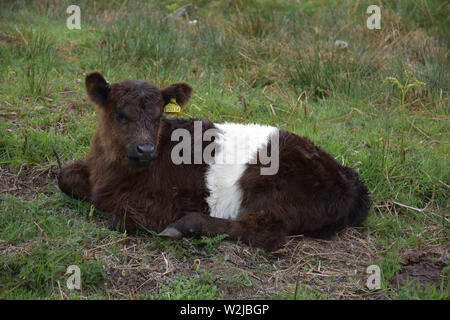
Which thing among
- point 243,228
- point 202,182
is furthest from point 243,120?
point 243,228

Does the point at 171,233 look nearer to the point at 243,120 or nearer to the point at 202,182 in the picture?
the point at 202,182

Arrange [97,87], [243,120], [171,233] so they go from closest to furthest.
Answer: [171,233] → [97,87] → [243,120]

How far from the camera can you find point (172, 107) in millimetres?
4695

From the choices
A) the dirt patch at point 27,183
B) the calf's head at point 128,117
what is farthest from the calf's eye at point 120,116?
the dirt patch at point 27,183

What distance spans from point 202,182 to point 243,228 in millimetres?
590

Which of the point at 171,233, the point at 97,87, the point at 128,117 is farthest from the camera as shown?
the point at 97,87

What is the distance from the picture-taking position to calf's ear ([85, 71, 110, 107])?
4305 millimetres

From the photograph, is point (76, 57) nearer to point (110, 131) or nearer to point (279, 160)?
point (110, 131)

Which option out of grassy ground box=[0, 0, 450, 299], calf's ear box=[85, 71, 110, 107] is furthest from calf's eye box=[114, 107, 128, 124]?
grassy ground box=[0, 0, 450, 299]

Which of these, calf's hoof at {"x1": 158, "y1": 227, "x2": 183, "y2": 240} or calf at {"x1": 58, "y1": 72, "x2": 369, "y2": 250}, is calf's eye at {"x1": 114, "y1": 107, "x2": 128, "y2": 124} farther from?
calf's hoof at {"x1": 158, "y1": 227, "x2": 183, "y2": 240}

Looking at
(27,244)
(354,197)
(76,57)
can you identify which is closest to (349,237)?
(354,197)

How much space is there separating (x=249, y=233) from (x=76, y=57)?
500 cm

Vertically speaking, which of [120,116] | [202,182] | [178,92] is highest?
[178,92]

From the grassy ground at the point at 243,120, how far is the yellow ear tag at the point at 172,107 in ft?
3.97
